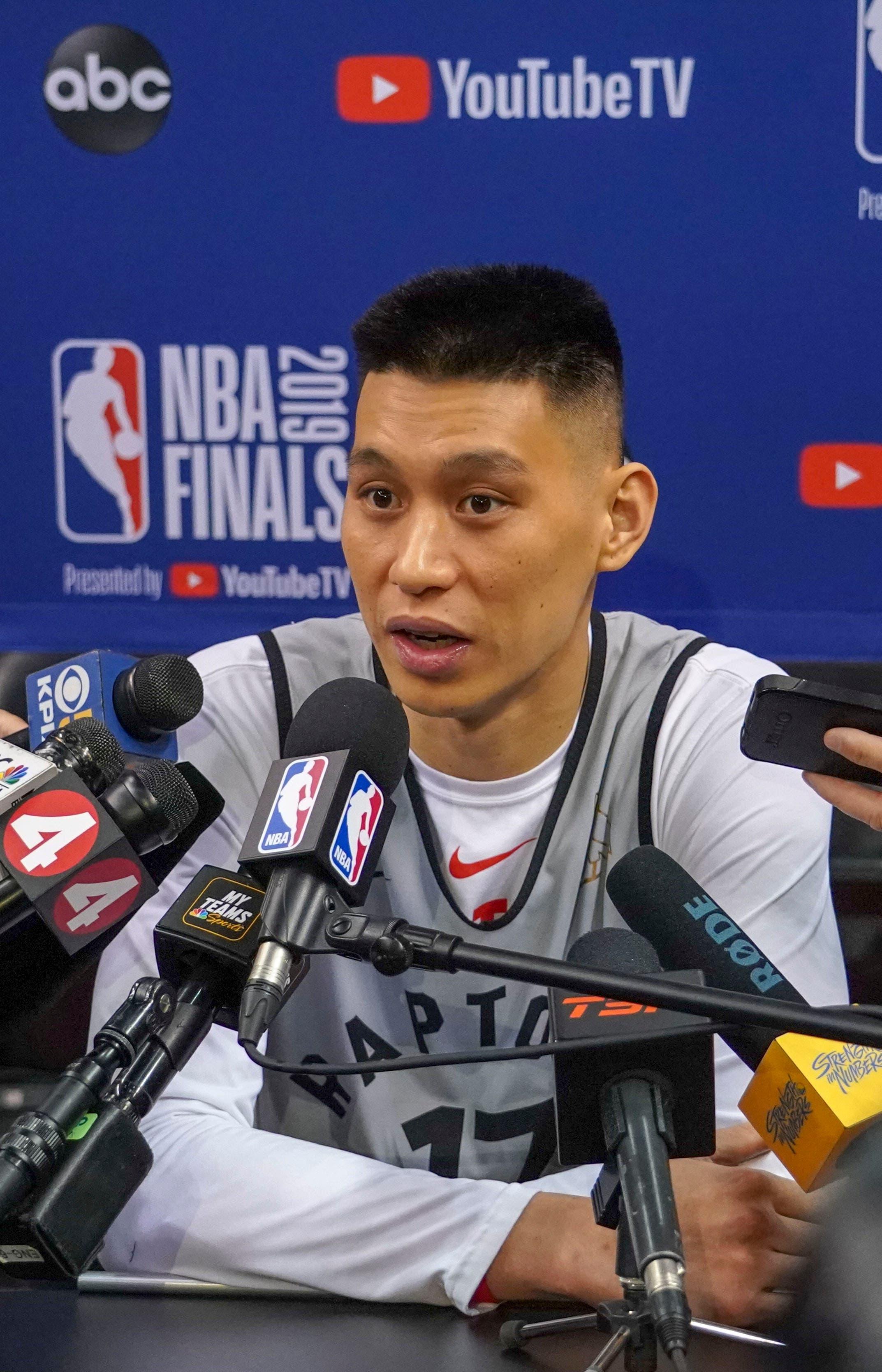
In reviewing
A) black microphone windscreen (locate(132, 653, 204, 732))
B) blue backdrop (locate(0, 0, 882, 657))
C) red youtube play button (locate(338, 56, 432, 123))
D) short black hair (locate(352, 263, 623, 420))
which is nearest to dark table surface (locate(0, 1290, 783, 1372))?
black microphone windscreen (locate(132, 653, 204, 732))

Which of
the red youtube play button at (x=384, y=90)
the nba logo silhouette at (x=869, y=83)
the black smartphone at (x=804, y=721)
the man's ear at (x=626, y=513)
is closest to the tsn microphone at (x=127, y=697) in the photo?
the black smartphone at (x=804, y=721)

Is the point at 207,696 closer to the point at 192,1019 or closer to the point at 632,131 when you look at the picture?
the point at 192,1019

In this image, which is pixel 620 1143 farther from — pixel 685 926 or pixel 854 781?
pixel 854 781

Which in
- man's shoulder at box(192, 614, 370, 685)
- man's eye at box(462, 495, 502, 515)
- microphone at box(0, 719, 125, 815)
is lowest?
man's shoulder at box(192, 614, 370, 685)

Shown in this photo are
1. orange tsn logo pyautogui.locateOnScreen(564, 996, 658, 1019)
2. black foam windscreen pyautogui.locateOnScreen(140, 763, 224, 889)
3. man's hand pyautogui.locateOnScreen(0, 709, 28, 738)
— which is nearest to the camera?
orange tsn logo pyautogui.locateOnScreen(564, 996, 658, 1019)

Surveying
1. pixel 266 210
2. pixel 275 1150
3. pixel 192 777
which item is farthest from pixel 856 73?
pixel 275 1150

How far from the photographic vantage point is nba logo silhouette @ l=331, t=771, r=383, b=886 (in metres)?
0.73

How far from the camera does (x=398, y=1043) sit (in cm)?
143

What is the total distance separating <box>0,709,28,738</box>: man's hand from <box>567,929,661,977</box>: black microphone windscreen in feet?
2.02

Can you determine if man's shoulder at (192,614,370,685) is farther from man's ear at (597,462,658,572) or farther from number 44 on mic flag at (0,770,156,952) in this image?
number 44 on mic flag at (0,770,156,952)

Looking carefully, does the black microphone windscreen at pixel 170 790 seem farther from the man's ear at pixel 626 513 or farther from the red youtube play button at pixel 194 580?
the red youtube play button at pixel 194 580

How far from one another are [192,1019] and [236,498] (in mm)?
1121

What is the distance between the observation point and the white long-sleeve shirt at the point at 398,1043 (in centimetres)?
107

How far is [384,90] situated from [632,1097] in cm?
141
